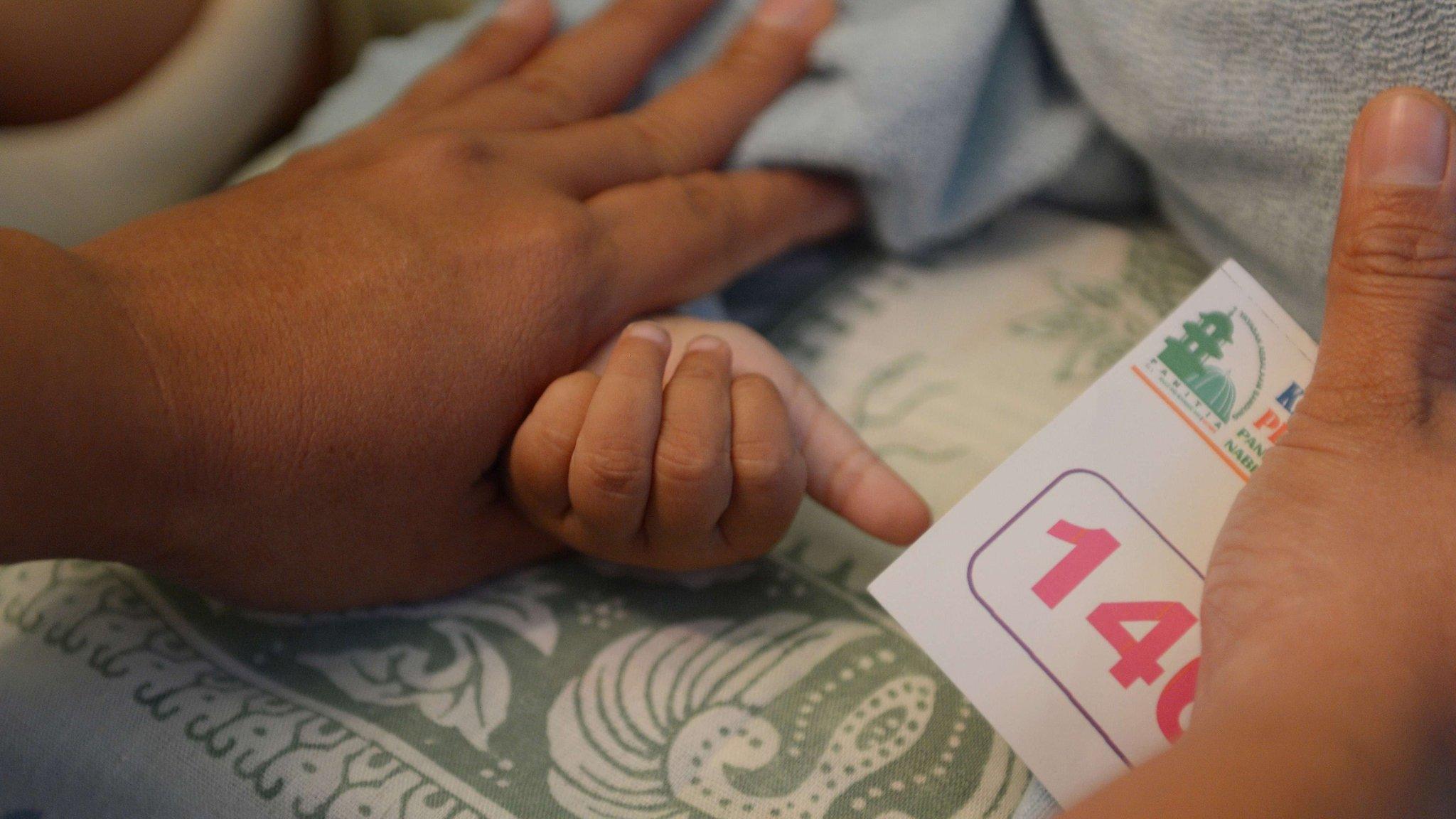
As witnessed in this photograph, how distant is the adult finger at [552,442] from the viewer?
1.58 feet

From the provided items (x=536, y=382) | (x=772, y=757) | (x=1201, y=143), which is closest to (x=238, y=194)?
(x=536, y=382)

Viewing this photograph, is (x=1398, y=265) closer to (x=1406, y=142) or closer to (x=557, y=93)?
(x=1406, y=142)

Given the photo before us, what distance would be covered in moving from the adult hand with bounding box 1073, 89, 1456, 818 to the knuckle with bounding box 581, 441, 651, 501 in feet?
0.77

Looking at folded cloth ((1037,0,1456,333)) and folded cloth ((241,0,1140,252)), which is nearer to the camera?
folded cloth ((1037,0,1456,333))

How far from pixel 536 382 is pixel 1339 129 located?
460mm

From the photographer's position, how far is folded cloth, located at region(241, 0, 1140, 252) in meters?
0.67

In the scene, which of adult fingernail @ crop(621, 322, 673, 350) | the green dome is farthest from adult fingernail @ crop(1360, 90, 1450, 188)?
adult fingernail @ crop(621, 322, 673, 350)

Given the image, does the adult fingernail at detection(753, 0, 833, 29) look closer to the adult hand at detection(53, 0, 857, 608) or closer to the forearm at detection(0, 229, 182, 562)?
the adult hand at detection(53, 0, 857, 608)

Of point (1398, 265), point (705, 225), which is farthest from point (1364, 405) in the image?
point (705, 225)

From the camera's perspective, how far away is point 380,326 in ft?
1.57

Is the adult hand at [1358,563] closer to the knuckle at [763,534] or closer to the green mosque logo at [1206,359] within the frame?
the green mosque logo at [1206,359]

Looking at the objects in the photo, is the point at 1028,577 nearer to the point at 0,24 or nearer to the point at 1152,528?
the point at 1152,528

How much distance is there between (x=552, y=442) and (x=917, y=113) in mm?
358

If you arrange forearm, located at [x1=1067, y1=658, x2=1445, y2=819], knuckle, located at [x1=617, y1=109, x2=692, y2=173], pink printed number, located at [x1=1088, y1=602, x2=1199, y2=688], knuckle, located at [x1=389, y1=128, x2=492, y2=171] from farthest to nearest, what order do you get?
1. knuckle, located at [x1=617, y1=109, x2=692, y2=173]
2. knuckle, located at [x1=389, y1=128, x2=492, y2=171]
3. pink printed number, located at [x1=1088, y1=602, x2=1199, y2=688]
4. forearm, located at [x1=1067, y1=658, x2=1445, y2=819]
